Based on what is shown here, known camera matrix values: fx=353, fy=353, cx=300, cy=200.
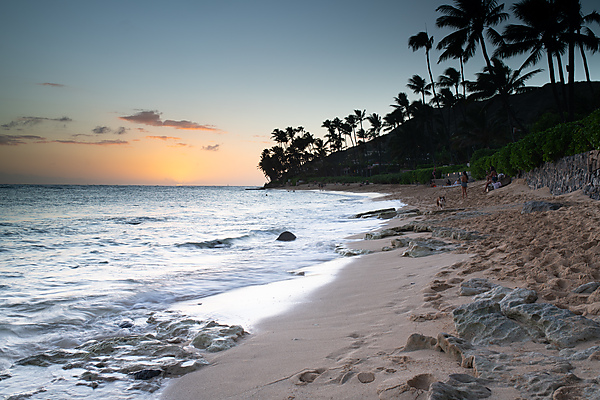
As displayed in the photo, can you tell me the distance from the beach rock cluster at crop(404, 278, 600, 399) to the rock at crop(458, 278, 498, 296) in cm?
45

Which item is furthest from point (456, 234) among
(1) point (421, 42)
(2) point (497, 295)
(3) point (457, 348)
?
(1) point (421, 42)

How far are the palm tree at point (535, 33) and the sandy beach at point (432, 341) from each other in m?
24.4

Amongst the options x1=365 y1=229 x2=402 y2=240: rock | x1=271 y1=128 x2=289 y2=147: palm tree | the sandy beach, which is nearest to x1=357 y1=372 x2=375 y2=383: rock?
the sandy beach

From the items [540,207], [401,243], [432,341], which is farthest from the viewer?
[540,207]

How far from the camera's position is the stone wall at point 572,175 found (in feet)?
30.4

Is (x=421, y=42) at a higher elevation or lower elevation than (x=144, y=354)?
higher

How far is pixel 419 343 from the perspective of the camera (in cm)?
236

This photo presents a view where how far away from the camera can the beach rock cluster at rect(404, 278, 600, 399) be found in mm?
1679

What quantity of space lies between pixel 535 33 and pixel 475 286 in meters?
27.6

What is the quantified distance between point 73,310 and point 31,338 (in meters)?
0.79

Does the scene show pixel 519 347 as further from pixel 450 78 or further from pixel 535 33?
pixel 450 78

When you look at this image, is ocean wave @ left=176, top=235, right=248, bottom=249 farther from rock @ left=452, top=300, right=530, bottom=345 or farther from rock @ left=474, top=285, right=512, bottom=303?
rock @ left=452, top=300, right=530, bottom=345

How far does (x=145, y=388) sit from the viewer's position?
239cm

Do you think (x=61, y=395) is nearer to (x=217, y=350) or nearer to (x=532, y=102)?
(x=217, y=350)
